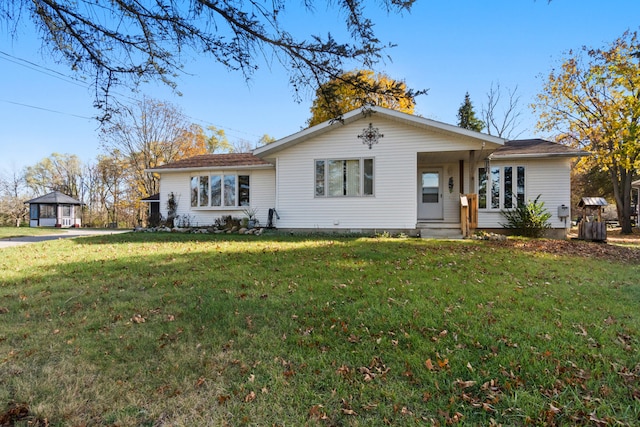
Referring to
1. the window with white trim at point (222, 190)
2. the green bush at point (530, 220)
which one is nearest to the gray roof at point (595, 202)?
the green bush at point (530, 220)

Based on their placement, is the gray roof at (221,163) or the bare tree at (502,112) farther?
the bare tree at (502,112)

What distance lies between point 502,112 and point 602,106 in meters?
9.70

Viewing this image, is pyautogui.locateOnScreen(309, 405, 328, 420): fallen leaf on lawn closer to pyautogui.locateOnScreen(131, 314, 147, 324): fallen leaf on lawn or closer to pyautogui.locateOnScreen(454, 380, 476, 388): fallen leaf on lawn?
pyautogui.locateOnScreen(454, 380, 476, 388): fallen leaf on lawn

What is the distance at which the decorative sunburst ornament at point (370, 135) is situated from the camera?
1144 centimetres

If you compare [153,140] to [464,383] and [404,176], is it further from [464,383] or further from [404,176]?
[464,383]

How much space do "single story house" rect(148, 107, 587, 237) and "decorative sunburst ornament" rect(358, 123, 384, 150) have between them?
0.04 m

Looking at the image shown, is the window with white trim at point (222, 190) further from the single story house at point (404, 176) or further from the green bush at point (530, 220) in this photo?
the green bush at point (530, 220)

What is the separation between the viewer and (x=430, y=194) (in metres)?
13.1

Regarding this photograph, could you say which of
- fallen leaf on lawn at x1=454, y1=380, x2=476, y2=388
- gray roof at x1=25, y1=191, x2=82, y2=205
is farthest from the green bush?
gray roof at x1=25, y1=191, x2=82, y2=205

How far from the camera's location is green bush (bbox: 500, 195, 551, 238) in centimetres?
1139

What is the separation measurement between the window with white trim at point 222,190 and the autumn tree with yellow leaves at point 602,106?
56.5ft

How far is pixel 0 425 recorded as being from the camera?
204 centimetres

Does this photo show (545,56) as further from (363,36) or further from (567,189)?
(363,36)

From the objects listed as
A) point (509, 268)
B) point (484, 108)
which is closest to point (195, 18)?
point (509, 268)
